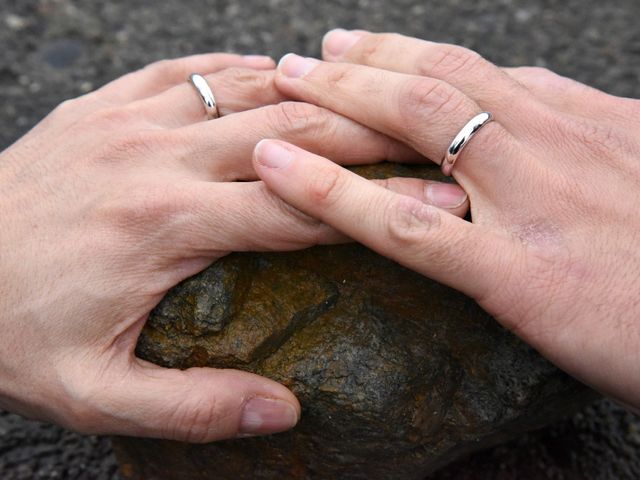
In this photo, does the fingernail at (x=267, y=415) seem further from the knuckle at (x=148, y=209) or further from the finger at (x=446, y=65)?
the finger at (x=446, y=65)

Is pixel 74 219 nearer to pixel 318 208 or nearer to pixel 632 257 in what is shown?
pixel 318 208

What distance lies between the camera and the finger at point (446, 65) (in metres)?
1.72

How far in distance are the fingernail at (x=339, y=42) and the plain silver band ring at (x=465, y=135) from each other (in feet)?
1.90

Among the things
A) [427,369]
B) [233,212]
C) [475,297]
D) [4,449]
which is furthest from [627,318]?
[4,449]

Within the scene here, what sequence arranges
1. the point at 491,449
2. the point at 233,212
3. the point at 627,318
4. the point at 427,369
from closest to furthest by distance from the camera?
1. the point at 627,318
2. the point at 233,212
3. the point at 427,369
4. the point at 491,449

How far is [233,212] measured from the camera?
1580 millimetres

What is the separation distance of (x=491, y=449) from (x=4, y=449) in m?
1.41

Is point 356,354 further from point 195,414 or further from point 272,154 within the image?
point 272,154

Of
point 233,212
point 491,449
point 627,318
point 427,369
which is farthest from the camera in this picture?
point 491,449

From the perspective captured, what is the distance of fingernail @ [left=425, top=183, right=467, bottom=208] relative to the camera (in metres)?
1.61

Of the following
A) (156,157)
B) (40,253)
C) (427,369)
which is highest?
(156,157)

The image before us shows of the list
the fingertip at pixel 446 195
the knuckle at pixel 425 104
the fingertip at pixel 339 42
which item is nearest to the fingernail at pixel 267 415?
the fingertip at pixel 446 195

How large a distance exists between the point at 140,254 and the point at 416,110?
68cm

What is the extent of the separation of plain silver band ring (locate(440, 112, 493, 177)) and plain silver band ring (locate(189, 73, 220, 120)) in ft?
2.06
